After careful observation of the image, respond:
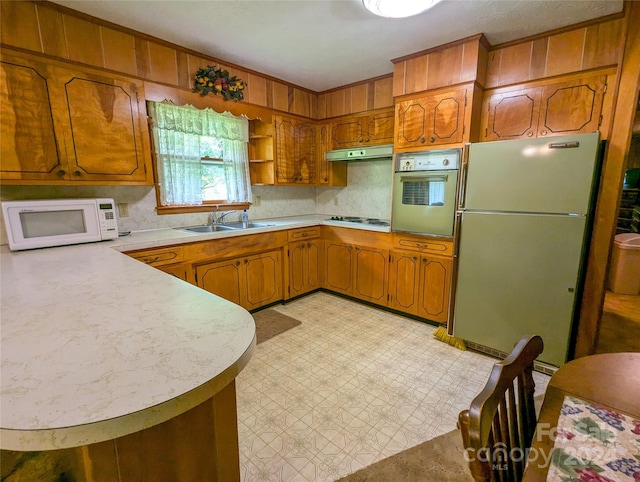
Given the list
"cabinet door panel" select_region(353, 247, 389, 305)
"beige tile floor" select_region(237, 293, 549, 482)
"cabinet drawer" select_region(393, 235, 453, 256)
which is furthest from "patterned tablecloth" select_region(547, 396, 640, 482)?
"cabinet door panel" select_region(353, 247, 389, 305)

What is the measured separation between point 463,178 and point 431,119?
68cm

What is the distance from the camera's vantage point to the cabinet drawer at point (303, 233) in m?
3.26

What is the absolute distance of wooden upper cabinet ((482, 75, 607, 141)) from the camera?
2.14 metres

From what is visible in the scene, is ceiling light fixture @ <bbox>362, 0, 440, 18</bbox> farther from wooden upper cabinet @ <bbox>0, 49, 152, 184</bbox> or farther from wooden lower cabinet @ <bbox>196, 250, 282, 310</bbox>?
wooden lower cabinet @ <bbox>196, 250, 282, 310</bbox>

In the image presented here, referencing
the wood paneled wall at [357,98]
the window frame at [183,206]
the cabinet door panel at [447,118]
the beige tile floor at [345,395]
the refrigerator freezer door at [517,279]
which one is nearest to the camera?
the beige tile floor at [345,395]

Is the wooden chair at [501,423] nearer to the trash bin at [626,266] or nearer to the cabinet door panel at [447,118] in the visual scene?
the cabinet door panel at [447,118]

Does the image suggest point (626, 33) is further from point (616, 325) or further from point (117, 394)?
point (117, 394)

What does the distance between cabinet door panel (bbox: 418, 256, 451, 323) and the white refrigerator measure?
25cm

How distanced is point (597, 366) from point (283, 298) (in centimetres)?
272

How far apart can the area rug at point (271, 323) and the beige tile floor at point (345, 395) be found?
0.11 meters

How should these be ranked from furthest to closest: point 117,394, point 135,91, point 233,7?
1. point 135,91
2. point 233,7
3. point 117,394

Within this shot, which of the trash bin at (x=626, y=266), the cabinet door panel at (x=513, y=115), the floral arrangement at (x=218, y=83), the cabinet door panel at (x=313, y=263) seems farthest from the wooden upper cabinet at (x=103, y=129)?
the trash bin at (x=626, y=266)

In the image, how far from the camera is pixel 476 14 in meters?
2.00

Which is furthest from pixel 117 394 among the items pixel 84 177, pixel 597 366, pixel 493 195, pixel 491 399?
pixel 493 195
